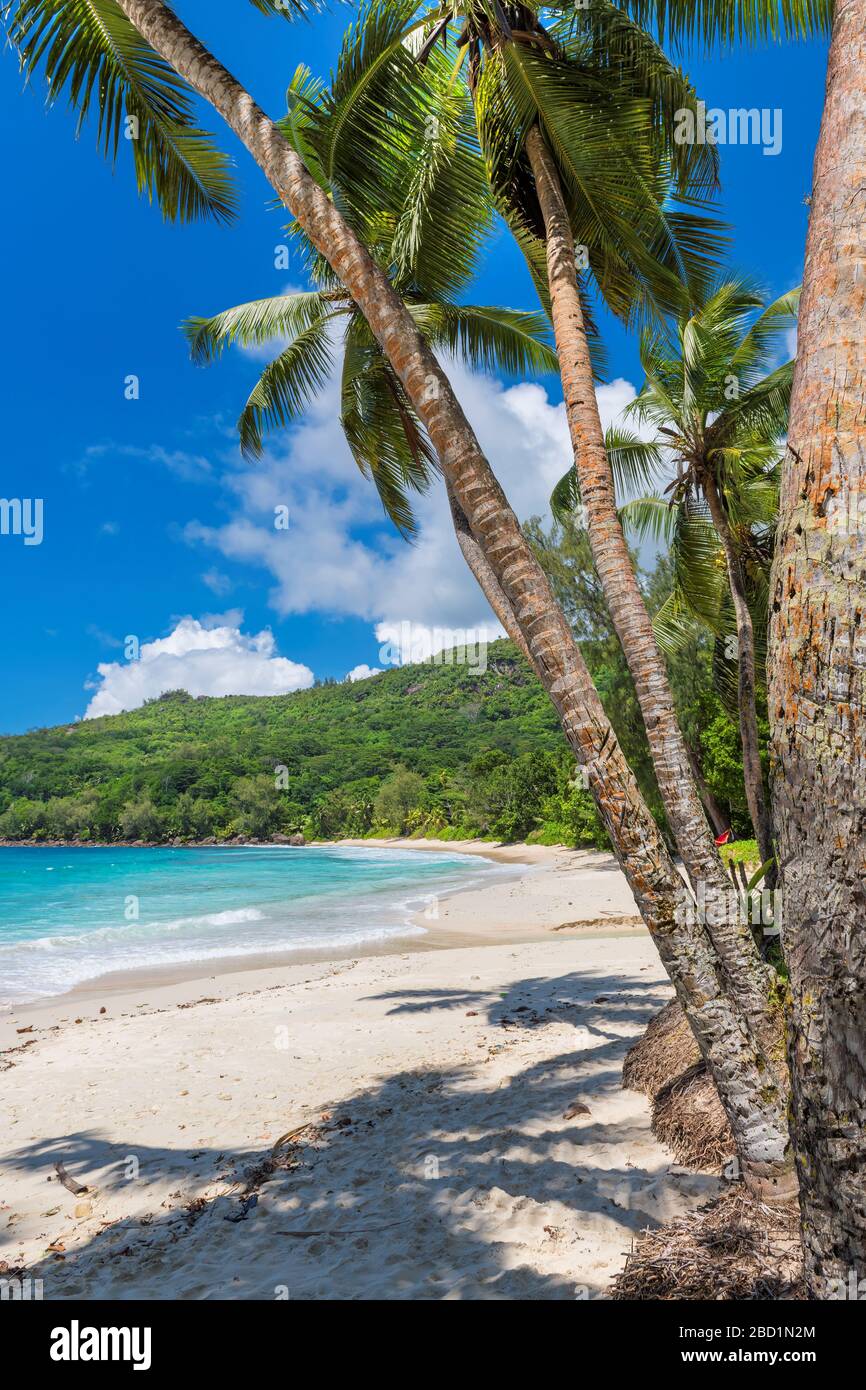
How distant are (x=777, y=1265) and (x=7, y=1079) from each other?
288 inches

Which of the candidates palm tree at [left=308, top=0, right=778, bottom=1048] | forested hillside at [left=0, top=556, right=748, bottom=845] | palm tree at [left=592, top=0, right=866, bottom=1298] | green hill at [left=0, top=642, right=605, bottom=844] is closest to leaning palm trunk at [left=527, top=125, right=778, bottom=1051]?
palm tree at [left=308, top=0, right=778, bottom=1048]

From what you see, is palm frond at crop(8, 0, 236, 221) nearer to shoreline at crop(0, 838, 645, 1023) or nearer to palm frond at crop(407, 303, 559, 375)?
palm frond at crop(407, 303, 559, 375)

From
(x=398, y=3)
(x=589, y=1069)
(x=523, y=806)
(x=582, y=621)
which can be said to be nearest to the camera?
(x=398, y=3)

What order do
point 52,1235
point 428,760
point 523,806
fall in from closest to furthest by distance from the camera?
point 52,1235, point 523,806, point 428,760

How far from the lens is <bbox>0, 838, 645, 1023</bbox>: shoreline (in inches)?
481

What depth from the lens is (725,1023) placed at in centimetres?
318

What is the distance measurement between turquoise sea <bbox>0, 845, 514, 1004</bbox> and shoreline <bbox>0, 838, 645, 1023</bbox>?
1.56 ft

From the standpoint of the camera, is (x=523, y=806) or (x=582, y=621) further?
(x=523, y=806)

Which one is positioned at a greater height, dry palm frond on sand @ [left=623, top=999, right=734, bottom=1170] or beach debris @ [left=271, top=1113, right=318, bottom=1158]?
dry palm frond on sand @ [left=623, top=999, right=734, bottom=1170]

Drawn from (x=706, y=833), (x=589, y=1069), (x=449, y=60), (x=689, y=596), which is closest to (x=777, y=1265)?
(x=706, y=833)

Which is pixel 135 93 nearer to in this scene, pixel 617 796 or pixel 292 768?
pixel 617 796

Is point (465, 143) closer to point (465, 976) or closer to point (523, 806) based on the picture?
point (465, 976)

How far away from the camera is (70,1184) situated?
4637 millimetres

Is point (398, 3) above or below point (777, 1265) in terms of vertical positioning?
above
